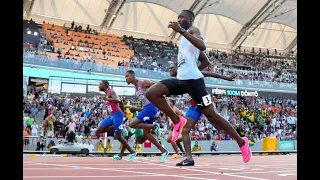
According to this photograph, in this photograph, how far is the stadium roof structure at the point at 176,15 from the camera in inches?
1444

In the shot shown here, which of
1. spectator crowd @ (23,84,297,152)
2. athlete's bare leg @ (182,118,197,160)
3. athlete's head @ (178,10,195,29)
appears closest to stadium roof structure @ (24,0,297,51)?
spectator crowd @ (23,84,297,152)

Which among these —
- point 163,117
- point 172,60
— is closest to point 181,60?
point 163,117

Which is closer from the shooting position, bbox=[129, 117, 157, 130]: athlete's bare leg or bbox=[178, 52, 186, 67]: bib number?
bbox=[178, 52, 186, 67]: bib number

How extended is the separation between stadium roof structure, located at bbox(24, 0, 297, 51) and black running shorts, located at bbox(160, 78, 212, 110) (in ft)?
103

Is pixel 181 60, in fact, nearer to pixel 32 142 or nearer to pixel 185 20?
pixel 185 20

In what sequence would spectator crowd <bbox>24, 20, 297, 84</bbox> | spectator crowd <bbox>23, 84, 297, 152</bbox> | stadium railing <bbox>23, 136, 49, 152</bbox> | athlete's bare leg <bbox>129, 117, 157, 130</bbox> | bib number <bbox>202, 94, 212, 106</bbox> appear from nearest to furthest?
bib number <bbox>202, 94, 212, 106</bbox>, athlete's bare leg <bbox>129, 117, 157, 130</bbox>, stadium railing <bbox>23, 136, 49, 152</bbox>, spectator crowd <bbox>23, 84, 297, 152</bbox>, spectator crowd <bbox>24, 20, 297, 84</bbox>

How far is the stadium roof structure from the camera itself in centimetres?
3669

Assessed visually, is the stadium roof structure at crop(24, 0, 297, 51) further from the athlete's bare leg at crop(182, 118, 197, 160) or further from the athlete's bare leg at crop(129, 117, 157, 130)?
the athlete's bare leg at crop(182, 118, 197, 160)

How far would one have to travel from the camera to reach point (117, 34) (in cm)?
3884

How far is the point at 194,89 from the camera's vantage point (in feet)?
16.7

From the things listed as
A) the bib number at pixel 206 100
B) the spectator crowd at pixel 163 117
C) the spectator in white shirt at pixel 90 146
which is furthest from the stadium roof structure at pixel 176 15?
the bib number at pixel 206 100

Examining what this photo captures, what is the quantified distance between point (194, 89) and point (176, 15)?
35.3m

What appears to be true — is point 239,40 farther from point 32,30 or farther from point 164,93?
point 164,93
